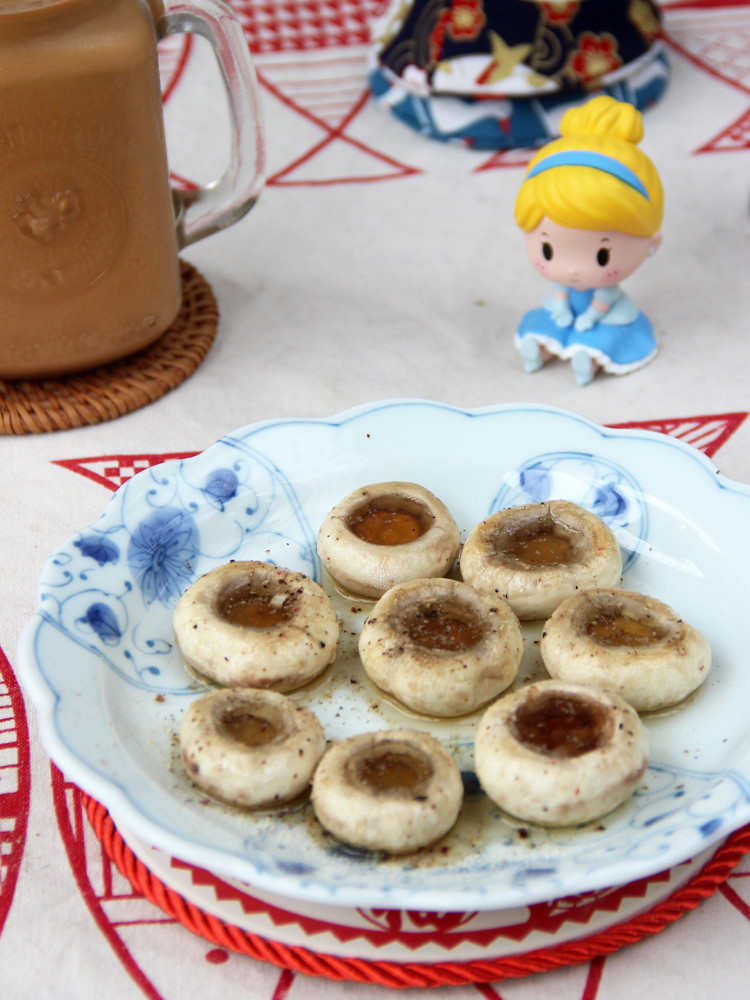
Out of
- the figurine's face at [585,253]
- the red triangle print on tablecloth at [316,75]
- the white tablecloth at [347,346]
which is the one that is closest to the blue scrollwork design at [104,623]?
the white tablecloth at [347,346]

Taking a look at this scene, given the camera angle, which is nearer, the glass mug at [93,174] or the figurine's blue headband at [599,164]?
the glass mug at [93,174]

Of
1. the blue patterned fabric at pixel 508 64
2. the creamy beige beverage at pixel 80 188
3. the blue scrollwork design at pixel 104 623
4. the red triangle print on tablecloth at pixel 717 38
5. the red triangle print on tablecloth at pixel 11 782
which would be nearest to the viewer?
the red triangle print on tablecloth at pixel 11 782

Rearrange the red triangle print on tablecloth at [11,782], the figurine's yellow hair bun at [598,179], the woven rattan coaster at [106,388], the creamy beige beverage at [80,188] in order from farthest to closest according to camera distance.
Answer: the woven rattan coaster at [106,388] → the figurine's yellow hair bun at [598,179] → the creamy beige beverage at [80,188] → the red triangle print on tablecloth at [11,782]

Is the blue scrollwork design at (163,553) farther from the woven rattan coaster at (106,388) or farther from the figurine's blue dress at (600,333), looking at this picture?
the figurine's blue dress at (600,333)

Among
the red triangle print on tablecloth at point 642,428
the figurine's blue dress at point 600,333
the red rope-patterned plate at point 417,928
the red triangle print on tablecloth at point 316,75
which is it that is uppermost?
the red triangle print on tablecloth at point 316,75

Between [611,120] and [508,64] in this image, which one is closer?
[611,120]

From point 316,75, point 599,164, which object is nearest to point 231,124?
point 599,164

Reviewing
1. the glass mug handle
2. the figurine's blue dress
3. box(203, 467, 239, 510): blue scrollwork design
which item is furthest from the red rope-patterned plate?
the glass mug handle

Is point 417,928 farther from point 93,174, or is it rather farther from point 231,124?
point 231,124

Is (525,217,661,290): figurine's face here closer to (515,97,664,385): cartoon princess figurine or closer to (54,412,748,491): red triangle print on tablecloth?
(515,97,664,385): cartoon princess figurine
